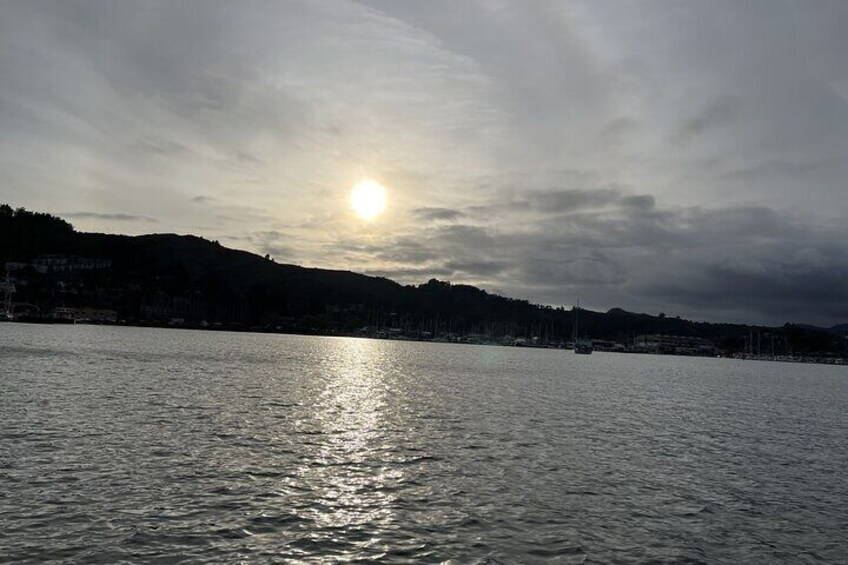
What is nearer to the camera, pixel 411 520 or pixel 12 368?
pixel 411 520

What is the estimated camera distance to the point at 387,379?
106188 mm

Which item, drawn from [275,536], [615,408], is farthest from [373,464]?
[615,408]

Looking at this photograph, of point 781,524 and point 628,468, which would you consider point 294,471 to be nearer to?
point 628,468

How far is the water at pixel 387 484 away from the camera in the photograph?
22188mm

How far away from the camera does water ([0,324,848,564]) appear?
2219cm

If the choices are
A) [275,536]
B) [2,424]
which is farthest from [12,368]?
[275,536]

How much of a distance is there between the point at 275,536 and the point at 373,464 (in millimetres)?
13982

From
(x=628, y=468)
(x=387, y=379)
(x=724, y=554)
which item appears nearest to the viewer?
(x=724, y=554)

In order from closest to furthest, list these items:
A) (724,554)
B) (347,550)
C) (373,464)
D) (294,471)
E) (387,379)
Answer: (347,550) < (724,554) < (294,471) < (373,464) < (387,379)

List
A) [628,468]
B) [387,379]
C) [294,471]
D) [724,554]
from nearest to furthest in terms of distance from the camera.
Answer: [724,554], [294,471], [628,468], [387,379]

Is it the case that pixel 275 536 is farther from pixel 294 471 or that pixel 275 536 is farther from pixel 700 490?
pixel 700 490

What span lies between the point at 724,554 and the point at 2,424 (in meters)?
42.6

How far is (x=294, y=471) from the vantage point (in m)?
32.8

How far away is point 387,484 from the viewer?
3133cm
